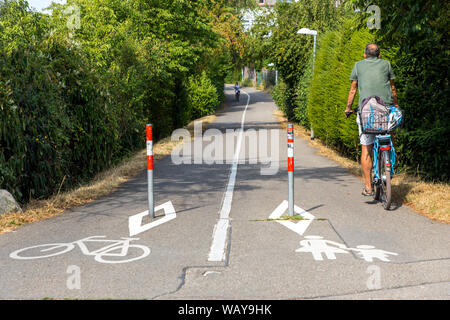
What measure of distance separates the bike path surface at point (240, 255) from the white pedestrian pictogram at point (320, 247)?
0.19ft

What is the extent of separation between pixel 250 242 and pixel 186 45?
19154mm

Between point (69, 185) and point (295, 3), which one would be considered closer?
point (69, 185)

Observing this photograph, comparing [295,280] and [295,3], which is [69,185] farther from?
[295,3]

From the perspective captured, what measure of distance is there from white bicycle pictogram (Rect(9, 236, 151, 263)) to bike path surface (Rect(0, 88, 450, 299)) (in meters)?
0.10

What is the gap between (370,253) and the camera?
5.14m

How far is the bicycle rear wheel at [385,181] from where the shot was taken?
7.13 m

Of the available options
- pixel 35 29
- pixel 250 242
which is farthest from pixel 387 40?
pixel 35 29

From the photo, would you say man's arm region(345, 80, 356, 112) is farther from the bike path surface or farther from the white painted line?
the white painted line

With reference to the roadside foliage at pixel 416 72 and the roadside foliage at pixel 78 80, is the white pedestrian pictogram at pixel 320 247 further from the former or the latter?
the roadside foliage at pixel 78 80

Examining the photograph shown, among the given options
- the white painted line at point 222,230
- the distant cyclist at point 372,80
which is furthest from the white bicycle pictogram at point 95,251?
the distant cyclist at point 372,80

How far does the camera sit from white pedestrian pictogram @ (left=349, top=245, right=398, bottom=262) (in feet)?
16.3

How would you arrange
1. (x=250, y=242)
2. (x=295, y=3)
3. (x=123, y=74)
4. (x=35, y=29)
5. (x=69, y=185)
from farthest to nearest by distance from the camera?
1. (x=295, y=3)
2. (x=123, y=74)
3. (x=35, y=29)
4. (x=69, y=185)
5. (x=250, y=242)

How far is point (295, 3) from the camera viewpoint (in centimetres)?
2942
